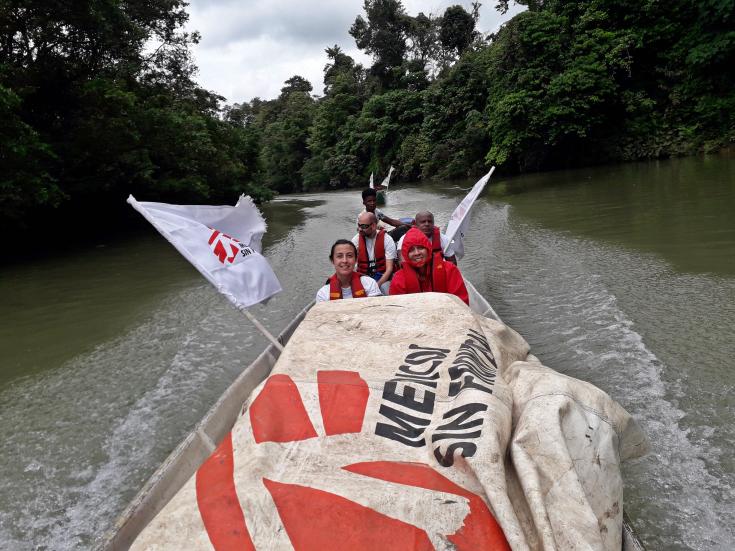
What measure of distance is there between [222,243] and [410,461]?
3177mm

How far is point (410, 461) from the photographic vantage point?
7.02ft

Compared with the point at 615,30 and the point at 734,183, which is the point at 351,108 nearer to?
the point at 615,30

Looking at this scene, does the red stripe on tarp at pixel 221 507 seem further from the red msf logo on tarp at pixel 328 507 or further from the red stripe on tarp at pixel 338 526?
the red stripe on tarp at pixel 338 526

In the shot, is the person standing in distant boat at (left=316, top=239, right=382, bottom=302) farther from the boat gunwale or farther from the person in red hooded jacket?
the boat gunwale

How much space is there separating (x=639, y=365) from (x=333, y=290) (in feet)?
9.09

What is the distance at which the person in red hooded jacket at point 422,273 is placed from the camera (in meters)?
4.32

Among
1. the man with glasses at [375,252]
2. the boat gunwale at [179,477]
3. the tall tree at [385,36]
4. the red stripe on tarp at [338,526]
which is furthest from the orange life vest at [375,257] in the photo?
the tall tree at [385,36]

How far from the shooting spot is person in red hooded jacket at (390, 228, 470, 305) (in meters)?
4.32

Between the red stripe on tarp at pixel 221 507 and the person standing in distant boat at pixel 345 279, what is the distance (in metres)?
2.40

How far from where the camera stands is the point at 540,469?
2.03 metres

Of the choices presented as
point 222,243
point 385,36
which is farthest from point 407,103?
point 222,243

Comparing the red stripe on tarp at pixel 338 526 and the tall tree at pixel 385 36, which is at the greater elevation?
the tall tree at pixel 385 36

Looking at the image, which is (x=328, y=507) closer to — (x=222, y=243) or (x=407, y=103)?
(x=222, y=243)

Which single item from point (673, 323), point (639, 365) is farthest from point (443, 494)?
point (673, 323)
